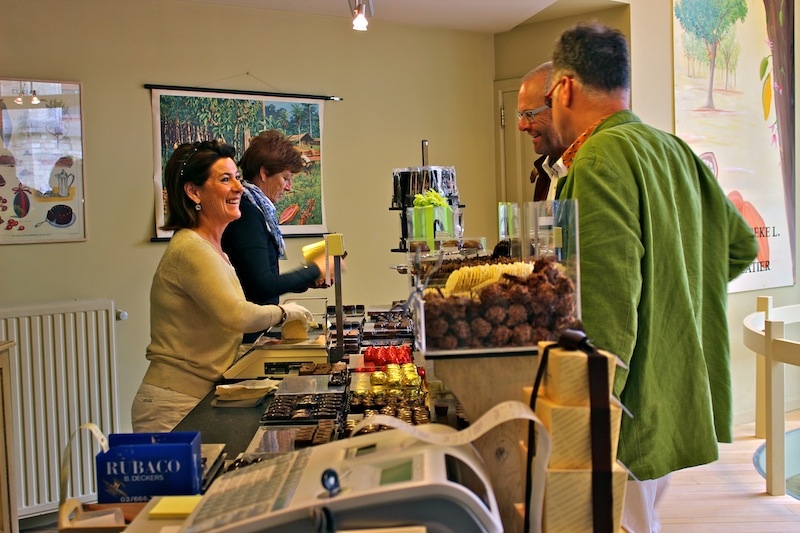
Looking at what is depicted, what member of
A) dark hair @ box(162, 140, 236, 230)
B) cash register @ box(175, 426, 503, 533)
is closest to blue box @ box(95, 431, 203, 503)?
cash register @ box(175, 426, 503, 533)

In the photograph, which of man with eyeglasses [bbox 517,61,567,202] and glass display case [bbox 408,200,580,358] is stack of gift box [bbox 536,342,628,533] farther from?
man with eyeglasses [bbox 517,61,567,202]

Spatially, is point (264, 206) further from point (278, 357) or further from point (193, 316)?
point (193, 316)

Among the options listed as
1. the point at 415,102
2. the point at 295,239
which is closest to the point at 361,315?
the point at 295,239

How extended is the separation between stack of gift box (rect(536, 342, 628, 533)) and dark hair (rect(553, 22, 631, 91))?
1.13 meters

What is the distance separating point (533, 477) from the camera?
100 centimetres

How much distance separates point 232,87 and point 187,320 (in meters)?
2.43

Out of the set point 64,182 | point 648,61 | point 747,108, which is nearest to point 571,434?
point 64,182

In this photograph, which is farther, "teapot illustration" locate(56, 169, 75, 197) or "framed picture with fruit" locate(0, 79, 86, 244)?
"teapot illustration" locate(56, 169, 75, 197)

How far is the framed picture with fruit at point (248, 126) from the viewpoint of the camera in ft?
14.2

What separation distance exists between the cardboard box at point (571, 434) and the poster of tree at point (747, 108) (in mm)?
4685

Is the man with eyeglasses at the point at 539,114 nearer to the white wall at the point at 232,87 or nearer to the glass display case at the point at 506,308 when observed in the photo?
the glass display case at the point at 506,308

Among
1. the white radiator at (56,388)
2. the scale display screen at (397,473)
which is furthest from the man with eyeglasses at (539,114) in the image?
the white radiator at (56,388)

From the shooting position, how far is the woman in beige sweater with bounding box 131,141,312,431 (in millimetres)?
2432

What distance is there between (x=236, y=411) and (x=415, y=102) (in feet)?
11.6
